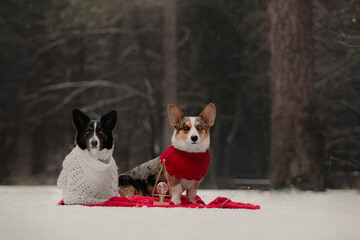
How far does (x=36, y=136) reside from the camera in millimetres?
10406

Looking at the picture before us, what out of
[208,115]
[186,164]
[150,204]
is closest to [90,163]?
[150,204]

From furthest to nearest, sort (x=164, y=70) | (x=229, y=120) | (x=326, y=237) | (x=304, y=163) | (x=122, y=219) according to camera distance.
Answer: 1. (x=229, y=120)
2. (x=164, y=70)
3. (x=304, y=163)
4. (x=122, y=219)
5. (x=326, y=237)

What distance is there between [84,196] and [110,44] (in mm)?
6862

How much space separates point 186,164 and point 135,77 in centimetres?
646

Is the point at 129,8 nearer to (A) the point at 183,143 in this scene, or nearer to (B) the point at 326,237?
(A) the point at 183,143

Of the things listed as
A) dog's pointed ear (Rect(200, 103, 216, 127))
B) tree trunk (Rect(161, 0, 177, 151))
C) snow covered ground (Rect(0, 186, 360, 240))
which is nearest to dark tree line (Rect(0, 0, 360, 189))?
tree trunk (Rect(161, 0, 177, 151))

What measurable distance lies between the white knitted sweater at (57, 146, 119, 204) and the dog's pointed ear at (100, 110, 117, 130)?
0.93 feet

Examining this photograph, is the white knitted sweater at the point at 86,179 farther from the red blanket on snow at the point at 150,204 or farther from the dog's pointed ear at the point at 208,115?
the dog's pointed ear at the point at 208,115

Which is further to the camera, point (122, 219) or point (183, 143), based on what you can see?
point (183, 143)

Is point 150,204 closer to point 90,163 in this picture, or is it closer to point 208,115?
point 90,163

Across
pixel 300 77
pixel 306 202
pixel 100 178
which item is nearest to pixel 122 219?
pixel 100 178

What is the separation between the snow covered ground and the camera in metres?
2.97

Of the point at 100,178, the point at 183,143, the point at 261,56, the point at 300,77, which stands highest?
the point at 261,56

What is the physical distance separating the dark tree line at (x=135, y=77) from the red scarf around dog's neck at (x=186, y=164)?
493cm
